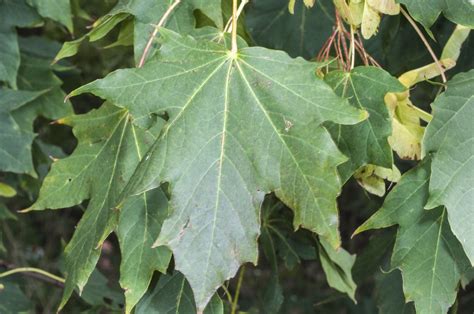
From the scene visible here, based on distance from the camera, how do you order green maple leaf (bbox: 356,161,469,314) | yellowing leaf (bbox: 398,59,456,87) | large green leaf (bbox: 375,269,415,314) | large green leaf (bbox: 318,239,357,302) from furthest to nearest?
large green leaf (bbox: 318,239,357,302)
large green leaf (bbox: 375,269,415,314)
yellowing leaf (bbox: 398,59,456,87)
green maple leaf (bbox: 356,161,469,314)

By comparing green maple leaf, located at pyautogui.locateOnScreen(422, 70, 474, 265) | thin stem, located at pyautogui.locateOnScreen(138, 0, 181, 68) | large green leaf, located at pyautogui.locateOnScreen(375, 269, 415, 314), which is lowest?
large green leaf, located at pyautogui.locateOnScreen(375, 269, 415, 314)

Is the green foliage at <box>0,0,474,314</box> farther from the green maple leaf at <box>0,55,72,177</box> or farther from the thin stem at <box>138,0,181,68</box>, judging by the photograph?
the green maple leaf at <box>0,55,72,177</box>

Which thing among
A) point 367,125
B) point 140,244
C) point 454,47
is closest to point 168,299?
point 140,244

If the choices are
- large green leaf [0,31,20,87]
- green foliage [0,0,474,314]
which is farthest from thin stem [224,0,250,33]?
large green leaf [0,31,20,87]

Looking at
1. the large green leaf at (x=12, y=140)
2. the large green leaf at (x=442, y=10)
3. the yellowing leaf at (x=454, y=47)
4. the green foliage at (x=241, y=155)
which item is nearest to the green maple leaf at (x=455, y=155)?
the green foliage at (x=241, y=155)

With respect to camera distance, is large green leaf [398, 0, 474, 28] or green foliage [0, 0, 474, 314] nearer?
green foliage [0, 0, 474, 314]
